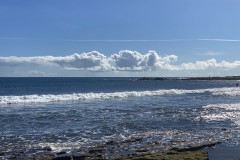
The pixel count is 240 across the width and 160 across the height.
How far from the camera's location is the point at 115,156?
37.3 ft

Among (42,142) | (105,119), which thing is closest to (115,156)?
(42,142)

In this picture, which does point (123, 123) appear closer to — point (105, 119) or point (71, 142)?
A: point (105, 119)

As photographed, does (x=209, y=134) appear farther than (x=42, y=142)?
Yes

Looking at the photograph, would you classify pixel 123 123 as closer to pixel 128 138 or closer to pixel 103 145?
pixel 128 138

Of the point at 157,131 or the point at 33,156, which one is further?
the point at 157,131

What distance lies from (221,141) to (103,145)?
6252mm

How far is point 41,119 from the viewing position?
70.9 feet

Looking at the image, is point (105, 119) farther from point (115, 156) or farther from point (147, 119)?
point (115, 156)

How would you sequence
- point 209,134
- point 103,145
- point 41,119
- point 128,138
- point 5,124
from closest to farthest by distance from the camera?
point 103,145, point 128,138, point 209,134, point 5,124, point 41,119

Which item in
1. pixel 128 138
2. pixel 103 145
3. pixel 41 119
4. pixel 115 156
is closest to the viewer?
pixel 115 156

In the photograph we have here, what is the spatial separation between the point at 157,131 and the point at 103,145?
4936 millimetres

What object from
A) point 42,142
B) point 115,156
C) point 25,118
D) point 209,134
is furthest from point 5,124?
point 209,134

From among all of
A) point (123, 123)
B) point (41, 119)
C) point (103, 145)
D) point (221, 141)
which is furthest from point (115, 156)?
point (41, 119)

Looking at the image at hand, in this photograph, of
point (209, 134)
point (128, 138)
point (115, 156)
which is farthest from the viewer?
point (209, 134)
